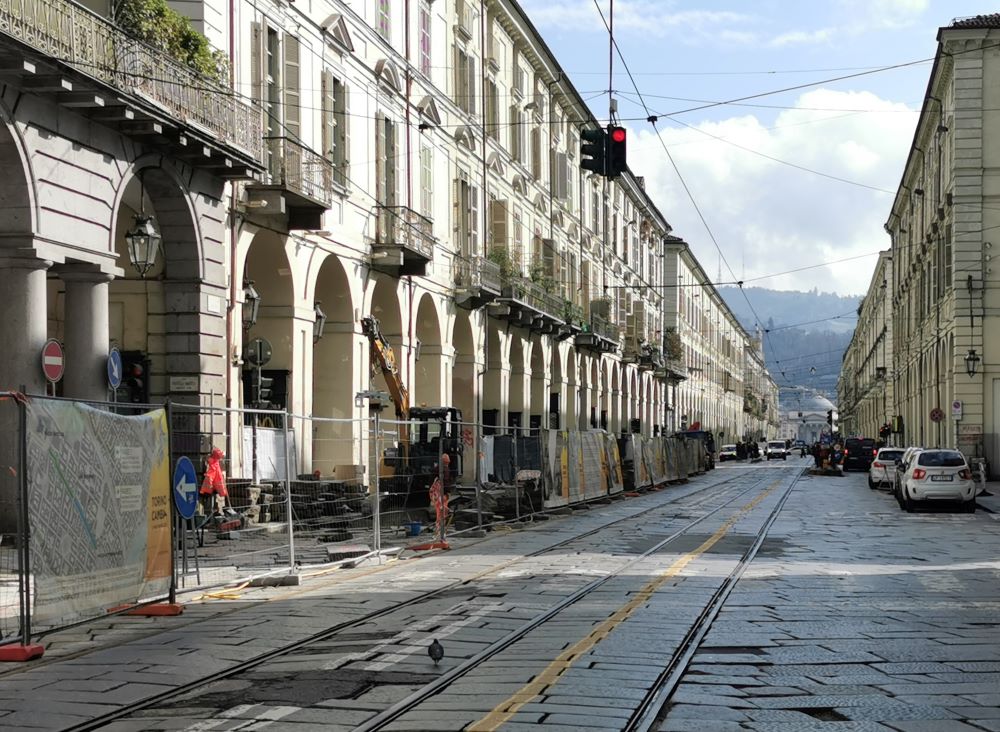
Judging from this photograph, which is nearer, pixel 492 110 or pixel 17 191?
pixel 17 191

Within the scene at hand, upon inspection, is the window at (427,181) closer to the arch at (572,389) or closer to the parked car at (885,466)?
the parked car at (885,466)

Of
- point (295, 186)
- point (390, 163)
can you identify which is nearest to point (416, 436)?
point (295, 186)

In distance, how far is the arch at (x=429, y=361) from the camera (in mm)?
36219

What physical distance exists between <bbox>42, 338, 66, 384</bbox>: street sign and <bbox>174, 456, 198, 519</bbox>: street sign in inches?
210

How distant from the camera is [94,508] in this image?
10.8 m

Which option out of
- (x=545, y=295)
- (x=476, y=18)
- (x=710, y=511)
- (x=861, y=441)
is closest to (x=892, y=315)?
(x=861, y=441)

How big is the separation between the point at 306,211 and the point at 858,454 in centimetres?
4434

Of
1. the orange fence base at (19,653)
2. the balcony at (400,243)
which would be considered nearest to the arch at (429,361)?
the balcony at (400,243)

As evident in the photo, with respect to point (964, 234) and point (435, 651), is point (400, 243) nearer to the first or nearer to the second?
point (964, 234)

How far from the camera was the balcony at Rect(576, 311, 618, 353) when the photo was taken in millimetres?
53812

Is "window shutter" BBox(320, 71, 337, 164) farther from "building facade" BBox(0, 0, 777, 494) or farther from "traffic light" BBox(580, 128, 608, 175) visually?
"traffic light" BBox(580, 128, 608, 175)

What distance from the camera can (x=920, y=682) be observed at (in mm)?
8586

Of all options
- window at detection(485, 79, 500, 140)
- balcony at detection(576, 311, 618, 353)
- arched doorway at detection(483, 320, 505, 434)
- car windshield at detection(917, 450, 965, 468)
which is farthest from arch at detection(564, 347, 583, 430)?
car windshield at detection(917, 450, 965, 468)

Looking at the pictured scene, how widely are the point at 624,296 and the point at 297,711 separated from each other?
59601 mm
